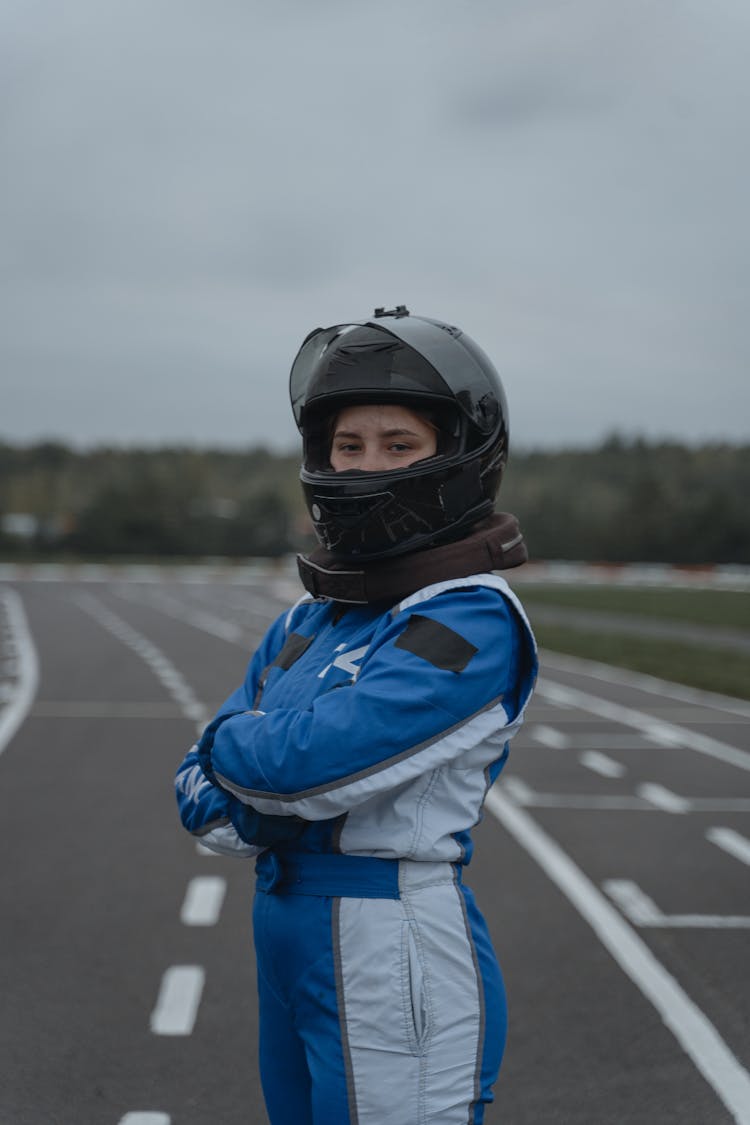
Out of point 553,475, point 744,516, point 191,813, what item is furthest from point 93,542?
point 191,813

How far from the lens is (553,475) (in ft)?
526

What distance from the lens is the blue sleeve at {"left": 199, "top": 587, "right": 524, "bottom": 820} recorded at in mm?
2457

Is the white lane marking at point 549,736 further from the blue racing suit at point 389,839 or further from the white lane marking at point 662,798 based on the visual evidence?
the blue racing suit at point 389,839

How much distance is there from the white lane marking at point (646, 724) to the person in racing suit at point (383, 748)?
9.28 metres

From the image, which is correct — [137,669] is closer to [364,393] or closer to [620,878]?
[620,878]

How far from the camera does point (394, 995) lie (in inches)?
97.1

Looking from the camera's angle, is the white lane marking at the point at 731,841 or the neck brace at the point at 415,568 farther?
the white lane marking at the point at 731,841

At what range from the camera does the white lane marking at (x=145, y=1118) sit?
4205 millimetres

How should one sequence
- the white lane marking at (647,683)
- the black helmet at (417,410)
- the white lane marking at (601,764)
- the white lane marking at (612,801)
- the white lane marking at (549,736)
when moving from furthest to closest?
1. the white lane marking at (647,683)
2. the white lane marking at (549,736)
3. the white lane marking at (601,764)
4. the white lane marking at (612,801)
5. the black helmet at (417,410)

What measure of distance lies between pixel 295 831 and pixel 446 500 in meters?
0.76

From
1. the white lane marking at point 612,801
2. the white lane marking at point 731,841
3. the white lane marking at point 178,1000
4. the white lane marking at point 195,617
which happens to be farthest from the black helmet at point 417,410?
the white lane marking at point 195,617

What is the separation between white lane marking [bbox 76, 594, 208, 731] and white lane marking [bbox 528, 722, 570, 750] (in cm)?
335

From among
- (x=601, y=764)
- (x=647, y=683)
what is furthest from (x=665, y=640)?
(x=601, y=764)

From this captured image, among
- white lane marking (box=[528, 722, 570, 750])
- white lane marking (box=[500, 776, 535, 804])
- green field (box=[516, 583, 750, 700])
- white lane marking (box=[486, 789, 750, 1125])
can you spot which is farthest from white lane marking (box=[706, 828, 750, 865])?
green field (box=[516, 583, 750, 700])
